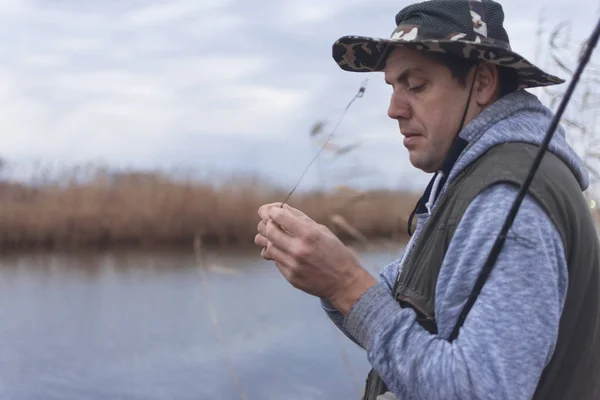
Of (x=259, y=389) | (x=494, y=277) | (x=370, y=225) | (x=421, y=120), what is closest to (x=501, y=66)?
(x=421, y=120)

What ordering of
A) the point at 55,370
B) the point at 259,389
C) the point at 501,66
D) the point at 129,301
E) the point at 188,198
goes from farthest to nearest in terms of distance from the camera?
the point at 188,198, the point at 129,301, the point at 55,370, the point at 259,389, the point at 501,66

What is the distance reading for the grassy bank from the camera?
7719 mm

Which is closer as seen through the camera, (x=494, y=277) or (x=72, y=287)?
(x=494, y=277)

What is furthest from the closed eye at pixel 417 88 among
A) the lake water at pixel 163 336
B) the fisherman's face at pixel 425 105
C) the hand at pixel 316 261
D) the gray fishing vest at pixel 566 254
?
the lake water at pixel 163 336

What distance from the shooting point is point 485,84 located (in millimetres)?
946

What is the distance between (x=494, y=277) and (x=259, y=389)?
386cm

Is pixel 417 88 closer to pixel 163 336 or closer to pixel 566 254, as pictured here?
pixel 566 254

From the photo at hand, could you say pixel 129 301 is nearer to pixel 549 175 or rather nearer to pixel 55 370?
pixel 55 370

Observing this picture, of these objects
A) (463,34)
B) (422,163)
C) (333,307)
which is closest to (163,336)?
(333,307)

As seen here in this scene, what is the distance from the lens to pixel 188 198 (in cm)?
784

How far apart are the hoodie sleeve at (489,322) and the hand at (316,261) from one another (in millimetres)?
65

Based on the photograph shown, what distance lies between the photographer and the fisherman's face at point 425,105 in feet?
3.09

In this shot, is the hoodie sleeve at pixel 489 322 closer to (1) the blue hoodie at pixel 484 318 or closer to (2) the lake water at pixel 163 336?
(1) the blue hoodie at pixel 484 318

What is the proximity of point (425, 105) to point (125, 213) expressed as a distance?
7.24 meters
